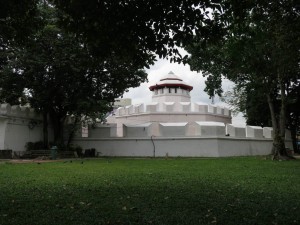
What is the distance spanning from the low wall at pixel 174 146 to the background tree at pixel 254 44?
15.9ft

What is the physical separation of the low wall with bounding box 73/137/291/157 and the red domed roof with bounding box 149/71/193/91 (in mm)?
10683

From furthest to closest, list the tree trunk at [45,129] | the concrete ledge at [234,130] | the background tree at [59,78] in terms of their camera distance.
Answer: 1. the concrete ledge at [234,130]
2. the tree trunk at [45,129]
3. the background tree at [59,78]

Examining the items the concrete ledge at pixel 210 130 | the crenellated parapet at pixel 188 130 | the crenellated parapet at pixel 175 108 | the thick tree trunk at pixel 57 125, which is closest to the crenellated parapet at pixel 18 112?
the thick tree trunk at pixel 57 125

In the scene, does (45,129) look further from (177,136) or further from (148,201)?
(148,201)

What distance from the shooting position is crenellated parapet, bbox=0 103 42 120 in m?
24.6

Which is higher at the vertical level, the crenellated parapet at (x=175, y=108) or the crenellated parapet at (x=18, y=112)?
the crenellated parapet at (x=175, y=108)

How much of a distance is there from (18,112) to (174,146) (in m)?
10.8

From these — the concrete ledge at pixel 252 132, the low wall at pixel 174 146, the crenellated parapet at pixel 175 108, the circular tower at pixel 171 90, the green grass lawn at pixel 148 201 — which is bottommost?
the green grass lawn at pixel 148 201

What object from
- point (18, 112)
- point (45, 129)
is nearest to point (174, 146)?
point (45, 129)

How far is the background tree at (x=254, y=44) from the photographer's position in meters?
7.12

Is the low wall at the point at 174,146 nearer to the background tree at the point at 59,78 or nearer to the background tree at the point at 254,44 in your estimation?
the background tree at the point at 59,78

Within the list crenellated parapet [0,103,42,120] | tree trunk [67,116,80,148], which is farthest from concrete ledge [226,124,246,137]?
crenellated parapet [0,103,42,120]

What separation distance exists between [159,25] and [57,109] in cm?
2202

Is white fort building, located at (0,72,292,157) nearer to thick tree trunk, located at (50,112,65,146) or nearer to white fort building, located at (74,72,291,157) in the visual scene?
white fort building, located at (74,72,291,157)
